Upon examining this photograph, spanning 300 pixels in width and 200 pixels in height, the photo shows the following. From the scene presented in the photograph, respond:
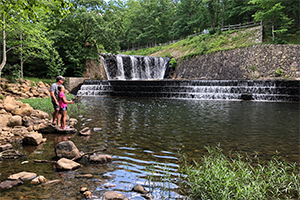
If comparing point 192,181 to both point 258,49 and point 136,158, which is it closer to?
point 136,158

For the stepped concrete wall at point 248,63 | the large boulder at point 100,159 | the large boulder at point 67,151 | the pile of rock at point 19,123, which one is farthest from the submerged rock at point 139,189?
the stepped concrete wall at point 248,63

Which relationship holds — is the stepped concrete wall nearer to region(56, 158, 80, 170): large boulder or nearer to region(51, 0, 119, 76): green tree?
region(51, 0, 119, 76): green tree

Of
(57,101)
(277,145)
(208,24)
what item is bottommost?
(277,145)

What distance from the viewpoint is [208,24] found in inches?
2028

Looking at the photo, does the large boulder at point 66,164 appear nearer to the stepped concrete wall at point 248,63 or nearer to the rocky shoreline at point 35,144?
the rocky shoreline at point 35,144

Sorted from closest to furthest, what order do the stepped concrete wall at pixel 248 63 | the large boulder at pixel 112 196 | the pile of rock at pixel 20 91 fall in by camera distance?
the large boulder at pixel 112 196, the pile of rock at pixel 20 91, the stepped concrete wall at pixel 248 63

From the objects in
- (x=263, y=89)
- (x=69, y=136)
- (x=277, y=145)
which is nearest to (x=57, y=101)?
(x=69, y=136)

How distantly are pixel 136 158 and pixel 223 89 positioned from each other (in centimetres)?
1680

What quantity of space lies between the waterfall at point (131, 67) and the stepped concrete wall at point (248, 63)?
529cm

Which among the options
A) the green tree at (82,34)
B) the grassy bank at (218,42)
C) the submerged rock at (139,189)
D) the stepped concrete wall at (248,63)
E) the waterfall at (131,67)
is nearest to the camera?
the submerged rock at (139,189)

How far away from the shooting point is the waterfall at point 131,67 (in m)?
32.7

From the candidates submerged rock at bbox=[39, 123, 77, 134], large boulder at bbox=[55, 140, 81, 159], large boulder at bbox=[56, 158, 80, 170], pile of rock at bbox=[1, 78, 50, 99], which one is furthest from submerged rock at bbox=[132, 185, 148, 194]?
pile of rock at bbox=[1, 78, 50, 99]

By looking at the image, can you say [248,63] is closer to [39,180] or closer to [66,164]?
[66,164]

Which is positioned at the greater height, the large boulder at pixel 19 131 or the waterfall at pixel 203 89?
the waterfall at pixel 203 89
